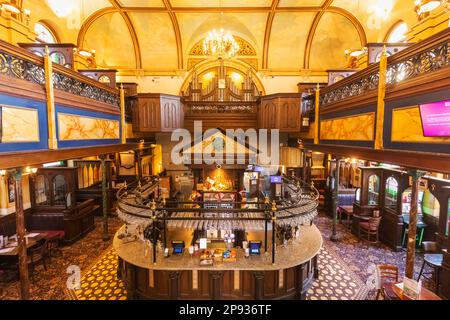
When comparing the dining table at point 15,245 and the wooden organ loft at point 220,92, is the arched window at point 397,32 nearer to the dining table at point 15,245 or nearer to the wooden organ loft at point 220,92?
the wooden organ loft at point 220,92

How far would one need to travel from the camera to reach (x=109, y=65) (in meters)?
14.9

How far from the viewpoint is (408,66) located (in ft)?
15.3

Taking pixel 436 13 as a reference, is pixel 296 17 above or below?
above

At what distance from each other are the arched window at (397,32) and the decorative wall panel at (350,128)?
598 cm

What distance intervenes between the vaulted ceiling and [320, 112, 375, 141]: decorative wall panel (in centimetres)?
691

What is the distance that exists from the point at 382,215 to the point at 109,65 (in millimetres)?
17992

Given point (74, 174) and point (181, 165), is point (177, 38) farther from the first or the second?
point (74, 174)

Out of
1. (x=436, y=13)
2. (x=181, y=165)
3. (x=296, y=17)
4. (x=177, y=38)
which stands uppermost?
(x=296, y=17)

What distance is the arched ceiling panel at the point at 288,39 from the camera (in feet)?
44.1

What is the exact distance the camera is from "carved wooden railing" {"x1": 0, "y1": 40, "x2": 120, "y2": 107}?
4379mm

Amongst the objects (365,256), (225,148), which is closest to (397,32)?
(225,148)

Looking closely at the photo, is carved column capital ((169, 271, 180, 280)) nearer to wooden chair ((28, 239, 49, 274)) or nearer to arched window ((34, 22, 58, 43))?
wooden chair ((28, 239, 49, 274))

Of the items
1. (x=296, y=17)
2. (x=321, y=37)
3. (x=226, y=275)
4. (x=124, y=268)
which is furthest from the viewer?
(x=321, y=37)

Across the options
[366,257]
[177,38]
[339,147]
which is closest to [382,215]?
[366,257]
